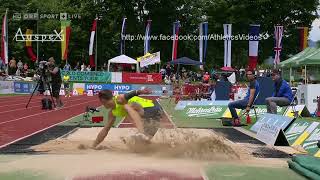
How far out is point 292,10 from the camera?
60688mm

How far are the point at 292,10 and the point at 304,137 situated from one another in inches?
2082

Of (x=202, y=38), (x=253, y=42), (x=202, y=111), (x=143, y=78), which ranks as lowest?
(x=202, y=111)

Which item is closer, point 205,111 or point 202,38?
point 205,111

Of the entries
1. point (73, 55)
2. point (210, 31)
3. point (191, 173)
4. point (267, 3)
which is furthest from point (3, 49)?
point (191, 173)

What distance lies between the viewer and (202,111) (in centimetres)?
1816

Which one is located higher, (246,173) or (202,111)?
(246,173)

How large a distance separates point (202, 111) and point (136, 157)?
9.79 metres

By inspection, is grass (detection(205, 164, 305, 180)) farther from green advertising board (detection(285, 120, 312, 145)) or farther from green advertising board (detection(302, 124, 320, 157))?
green advertising board (detection(285, 120, 312, 145))

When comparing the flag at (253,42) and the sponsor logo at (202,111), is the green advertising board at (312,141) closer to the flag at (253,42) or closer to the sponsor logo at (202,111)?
the sponsor logo at (202,111)

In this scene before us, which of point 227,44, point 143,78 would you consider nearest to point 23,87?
point 143,78

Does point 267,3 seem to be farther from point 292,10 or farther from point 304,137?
point 304,137

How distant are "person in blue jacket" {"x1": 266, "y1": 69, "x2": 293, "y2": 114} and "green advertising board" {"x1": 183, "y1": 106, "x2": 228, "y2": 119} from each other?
11.0 ft

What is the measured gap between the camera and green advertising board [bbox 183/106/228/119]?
17750mm

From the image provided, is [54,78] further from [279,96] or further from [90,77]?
[90,77]
